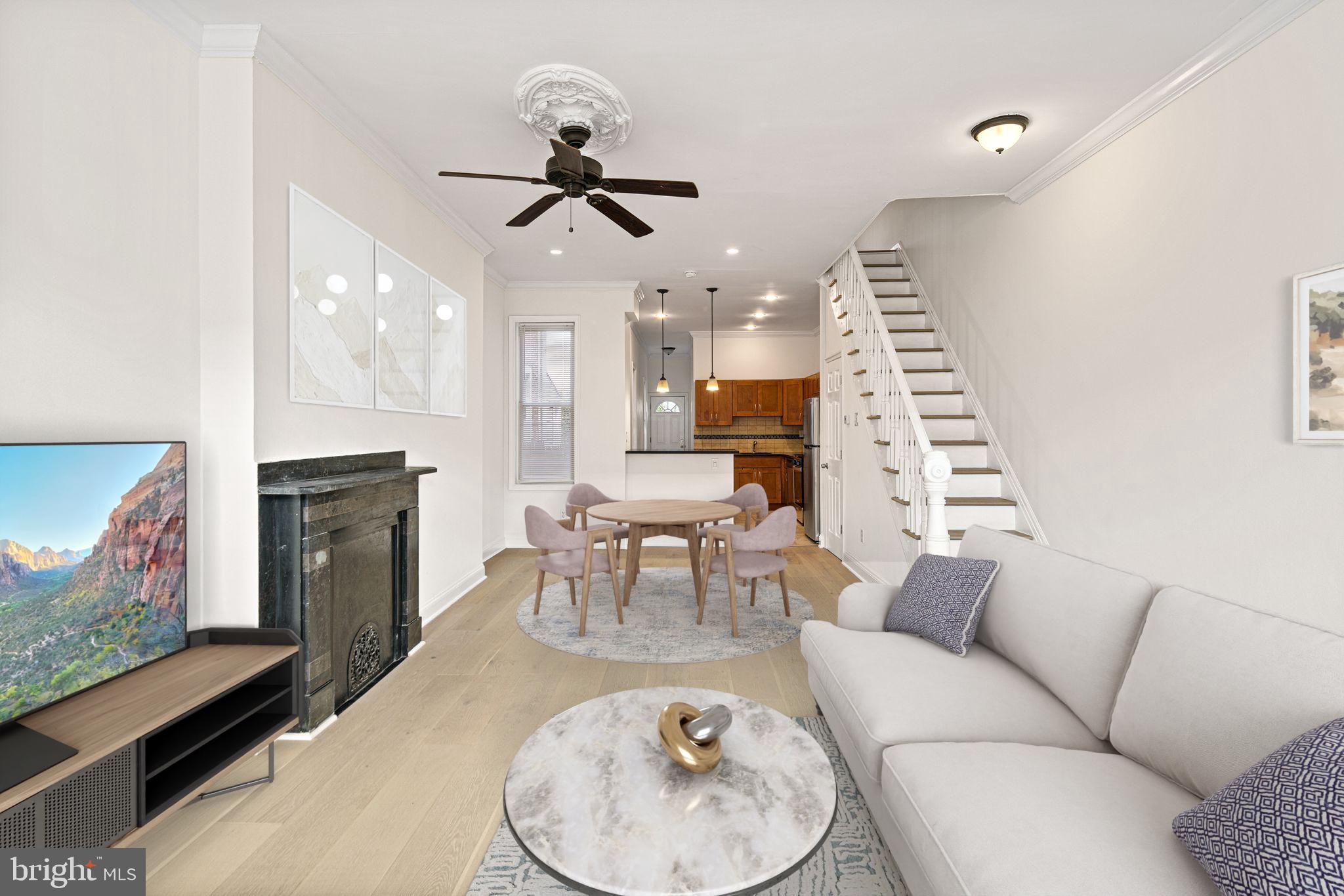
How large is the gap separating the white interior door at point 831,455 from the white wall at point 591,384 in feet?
7.21

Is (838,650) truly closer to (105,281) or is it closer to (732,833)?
(732,833)

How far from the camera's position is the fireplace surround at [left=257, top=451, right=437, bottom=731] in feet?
7.72

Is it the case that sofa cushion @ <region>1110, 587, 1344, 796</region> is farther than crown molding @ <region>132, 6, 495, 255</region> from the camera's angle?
No

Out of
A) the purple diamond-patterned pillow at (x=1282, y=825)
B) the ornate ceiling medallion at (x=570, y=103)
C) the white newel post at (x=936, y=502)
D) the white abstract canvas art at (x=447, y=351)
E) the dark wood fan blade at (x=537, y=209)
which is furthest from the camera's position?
the white abstract canvas art at (x=447, y=351)

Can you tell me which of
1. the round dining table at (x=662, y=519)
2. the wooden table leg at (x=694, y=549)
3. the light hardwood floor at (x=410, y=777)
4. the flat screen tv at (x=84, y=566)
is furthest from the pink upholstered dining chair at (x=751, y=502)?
the flat screen tv at (x=84, y=566)

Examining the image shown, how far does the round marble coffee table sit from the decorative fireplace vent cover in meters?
1.62

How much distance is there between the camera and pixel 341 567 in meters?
2.66

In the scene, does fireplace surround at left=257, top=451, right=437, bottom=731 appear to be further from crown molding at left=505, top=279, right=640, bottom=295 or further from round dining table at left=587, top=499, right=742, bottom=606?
crown molding at left=505, top=279, right=640, bottom=295

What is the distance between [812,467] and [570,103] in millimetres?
5134

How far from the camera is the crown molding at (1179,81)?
7.14 feet

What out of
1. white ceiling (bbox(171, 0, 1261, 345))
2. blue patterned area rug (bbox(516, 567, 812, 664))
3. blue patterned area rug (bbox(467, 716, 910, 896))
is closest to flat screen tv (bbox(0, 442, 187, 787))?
blue patterned area rug (bbox(467, 716, 910, 896))

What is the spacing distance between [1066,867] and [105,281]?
3.04 meters

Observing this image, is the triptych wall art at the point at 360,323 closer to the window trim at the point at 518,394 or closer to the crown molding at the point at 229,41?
the crown molding at the point at 229,41

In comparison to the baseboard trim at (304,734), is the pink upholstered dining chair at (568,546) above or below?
above
